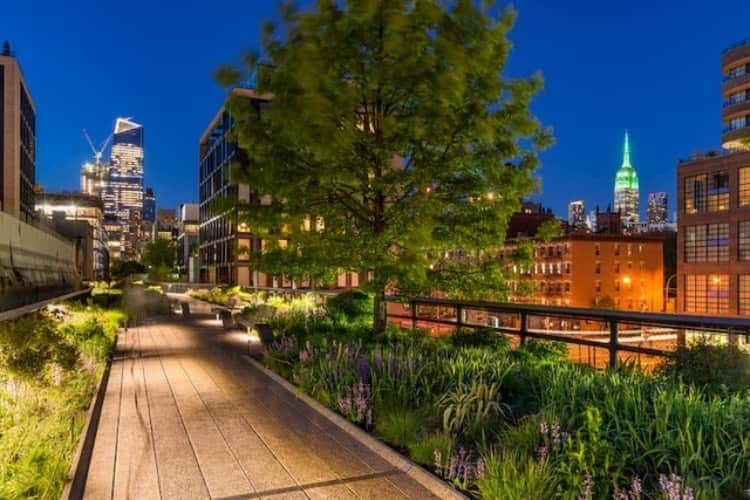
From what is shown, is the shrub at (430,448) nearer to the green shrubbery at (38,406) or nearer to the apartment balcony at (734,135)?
the green shrubbery at (38,406)

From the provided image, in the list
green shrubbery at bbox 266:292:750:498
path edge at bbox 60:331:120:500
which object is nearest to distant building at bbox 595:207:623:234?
green shrubbery at bbox 266:292:750:498

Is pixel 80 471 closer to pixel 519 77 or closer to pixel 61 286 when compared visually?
pixel 519 77

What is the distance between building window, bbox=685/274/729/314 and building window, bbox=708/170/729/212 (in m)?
8.95

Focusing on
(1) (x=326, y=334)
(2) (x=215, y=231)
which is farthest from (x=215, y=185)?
(1) (x=326, y=334)

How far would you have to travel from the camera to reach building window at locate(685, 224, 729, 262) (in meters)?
72.4

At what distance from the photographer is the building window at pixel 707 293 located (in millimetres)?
70875

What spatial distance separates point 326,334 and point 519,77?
6522 mm

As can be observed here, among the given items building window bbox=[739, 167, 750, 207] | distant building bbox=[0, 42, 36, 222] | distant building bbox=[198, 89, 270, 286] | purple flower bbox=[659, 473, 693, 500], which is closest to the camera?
purple flower bbox=[659, 473, 693, 500]

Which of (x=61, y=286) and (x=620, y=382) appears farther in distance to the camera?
(x=61, y=286)

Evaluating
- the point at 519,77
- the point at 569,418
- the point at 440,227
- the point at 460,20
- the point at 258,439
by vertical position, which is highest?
the point at 460,20

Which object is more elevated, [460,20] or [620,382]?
[460,20]

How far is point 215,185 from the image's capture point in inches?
3494

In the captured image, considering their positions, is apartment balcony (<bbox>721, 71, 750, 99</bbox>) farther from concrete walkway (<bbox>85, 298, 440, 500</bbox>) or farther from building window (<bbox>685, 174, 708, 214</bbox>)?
concrete walkway (<bbox>85, 298, 440, 500</bbox>)

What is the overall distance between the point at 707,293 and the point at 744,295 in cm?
498
